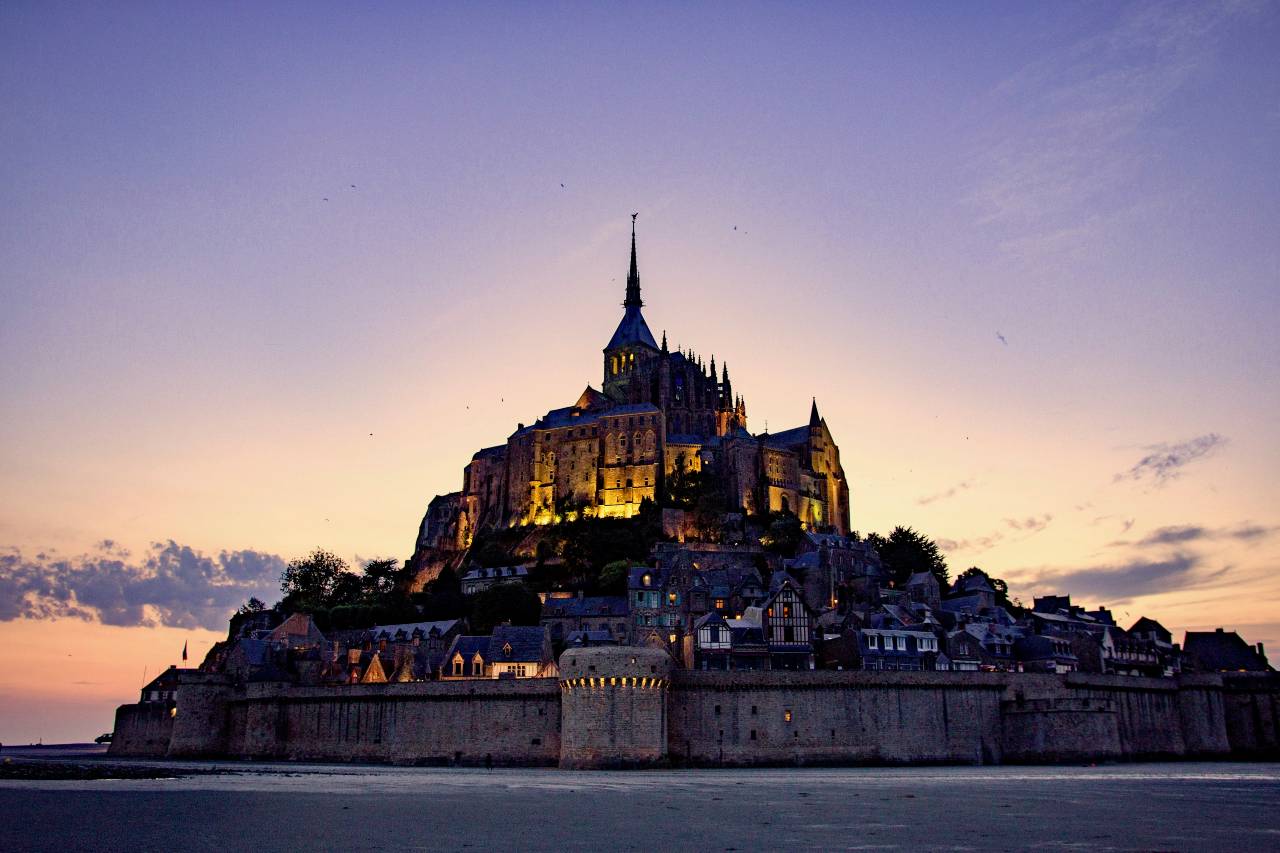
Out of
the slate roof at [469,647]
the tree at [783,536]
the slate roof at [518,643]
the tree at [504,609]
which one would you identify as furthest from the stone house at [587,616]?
the tree at [783,536]

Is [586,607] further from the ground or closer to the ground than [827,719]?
further from the ground

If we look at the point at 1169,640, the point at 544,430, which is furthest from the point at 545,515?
the point at 1169,640

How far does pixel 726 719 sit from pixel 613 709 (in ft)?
23.1

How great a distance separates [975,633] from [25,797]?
178ft

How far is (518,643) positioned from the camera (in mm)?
70500

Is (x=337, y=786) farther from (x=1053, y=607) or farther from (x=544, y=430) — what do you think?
(x=544, y=430)

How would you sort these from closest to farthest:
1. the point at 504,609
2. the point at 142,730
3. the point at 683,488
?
the point at 142,730 < the point at 504,609 < the point at 683,488

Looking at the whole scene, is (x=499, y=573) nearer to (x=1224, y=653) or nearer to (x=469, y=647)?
(x=469, y=647)

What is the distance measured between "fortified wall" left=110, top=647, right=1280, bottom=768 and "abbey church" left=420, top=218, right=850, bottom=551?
150ft

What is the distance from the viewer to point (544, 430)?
117 m

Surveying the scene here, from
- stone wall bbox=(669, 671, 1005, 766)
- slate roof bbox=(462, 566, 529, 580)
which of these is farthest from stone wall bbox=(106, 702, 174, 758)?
stone wall bbox=(669, 671, 1005, 766)

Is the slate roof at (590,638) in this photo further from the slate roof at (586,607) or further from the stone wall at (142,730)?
the stone wall at (142,730)

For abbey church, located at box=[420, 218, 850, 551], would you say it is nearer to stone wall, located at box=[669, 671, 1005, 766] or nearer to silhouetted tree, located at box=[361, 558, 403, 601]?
silhouetted tree, located at box=[361, 558, 403, 601]

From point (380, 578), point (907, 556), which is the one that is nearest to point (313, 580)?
point (380, 578)
